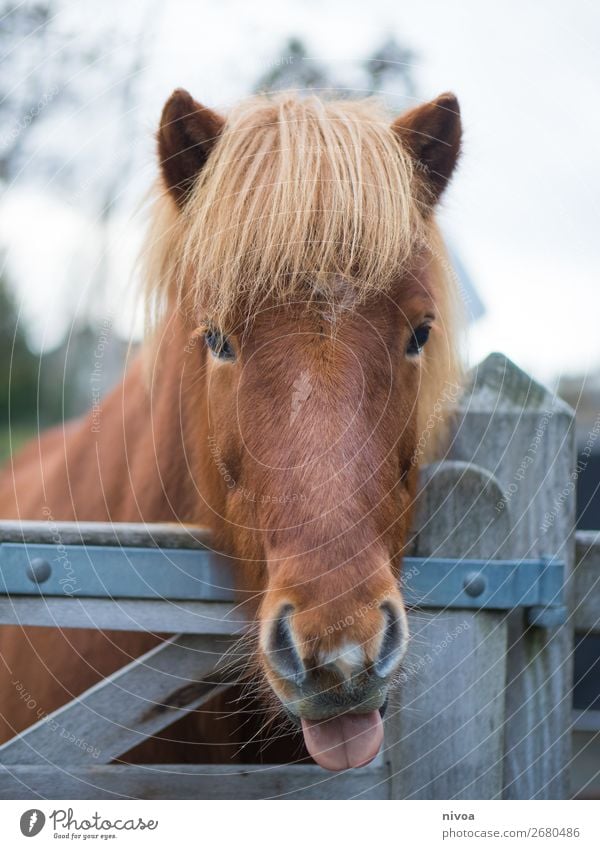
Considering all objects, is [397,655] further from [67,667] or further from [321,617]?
[67,667]

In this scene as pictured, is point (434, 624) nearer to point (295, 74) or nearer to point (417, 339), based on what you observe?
point (417, 339)

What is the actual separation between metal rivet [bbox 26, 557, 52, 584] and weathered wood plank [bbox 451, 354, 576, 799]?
0.84 meters

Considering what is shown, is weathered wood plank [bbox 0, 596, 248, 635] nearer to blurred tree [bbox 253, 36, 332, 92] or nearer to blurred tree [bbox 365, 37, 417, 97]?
blurred tree [bbox 365, 37, 417, 97]

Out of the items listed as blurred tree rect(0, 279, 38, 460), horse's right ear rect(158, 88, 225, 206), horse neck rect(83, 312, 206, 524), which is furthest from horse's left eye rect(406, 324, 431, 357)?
blurred tree rect(0, 279, 38, 460)

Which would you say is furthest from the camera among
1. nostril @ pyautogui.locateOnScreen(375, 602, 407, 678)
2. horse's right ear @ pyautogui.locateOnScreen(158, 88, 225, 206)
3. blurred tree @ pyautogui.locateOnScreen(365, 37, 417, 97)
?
blurred tree @ pyautogui.locateOnScreen(365, 37, 417, 97)

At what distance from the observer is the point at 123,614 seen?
1387mm

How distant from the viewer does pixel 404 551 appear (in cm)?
151

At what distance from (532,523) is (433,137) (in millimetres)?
868

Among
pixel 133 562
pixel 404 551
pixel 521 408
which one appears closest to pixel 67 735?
pixel 133 562

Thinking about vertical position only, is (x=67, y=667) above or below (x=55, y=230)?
below

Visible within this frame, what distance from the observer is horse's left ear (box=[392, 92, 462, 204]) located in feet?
5.22

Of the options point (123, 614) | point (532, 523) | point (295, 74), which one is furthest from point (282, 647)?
point (295, 74)

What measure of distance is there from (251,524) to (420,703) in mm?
486

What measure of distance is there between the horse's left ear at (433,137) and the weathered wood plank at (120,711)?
1135mm
